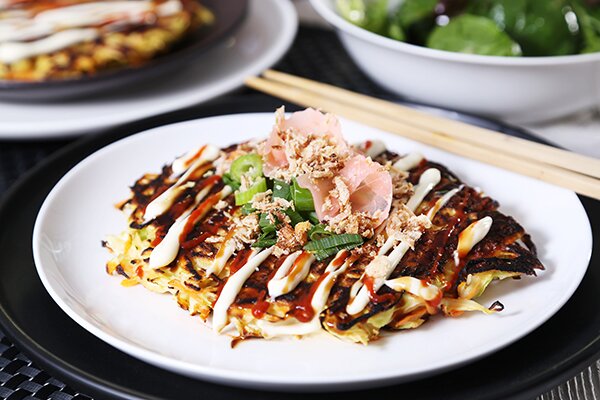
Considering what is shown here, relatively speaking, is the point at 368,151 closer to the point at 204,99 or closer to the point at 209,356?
the point at 209,356

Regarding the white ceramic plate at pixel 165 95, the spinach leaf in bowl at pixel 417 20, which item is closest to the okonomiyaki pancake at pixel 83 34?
the white ceramic plate at pixel 165 95

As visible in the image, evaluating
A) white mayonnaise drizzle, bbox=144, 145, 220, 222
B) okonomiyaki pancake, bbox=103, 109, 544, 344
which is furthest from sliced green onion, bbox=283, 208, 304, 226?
white mayonnaise drizzle, bbox=144, 145, 220, 222

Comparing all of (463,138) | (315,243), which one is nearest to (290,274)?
(315,243)

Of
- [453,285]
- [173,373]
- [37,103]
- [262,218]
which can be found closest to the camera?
[173,373]

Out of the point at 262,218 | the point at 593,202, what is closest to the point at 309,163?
the point at 262,218

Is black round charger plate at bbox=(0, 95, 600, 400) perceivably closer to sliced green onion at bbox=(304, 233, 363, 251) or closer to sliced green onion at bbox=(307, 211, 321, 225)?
sliced green onion at bbox=(304, 233, 363, 251)

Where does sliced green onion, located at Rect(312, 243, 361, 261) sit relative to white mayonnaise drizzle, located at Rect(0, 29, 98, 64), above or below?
below

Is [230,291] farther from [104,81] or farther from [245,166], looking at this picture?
[104,81]
